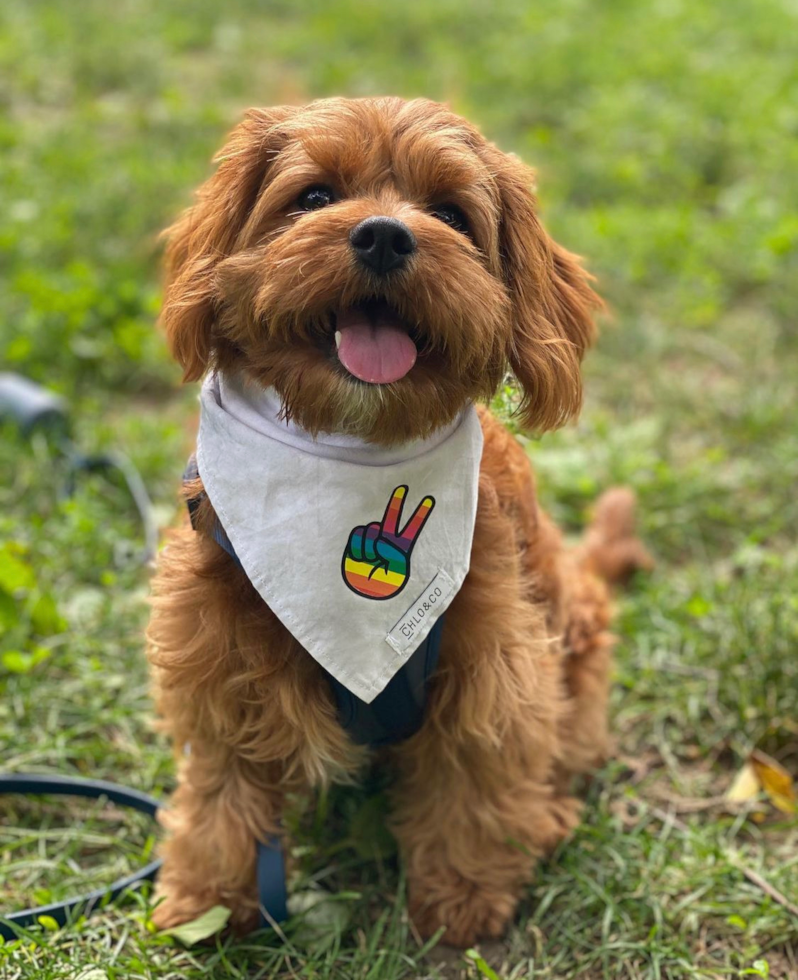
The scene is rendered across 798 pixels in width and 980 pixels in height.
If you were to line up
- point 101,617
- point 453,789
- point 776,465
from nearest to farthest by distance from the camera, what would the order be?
point 453,789 → point 101,617 → point 776,465

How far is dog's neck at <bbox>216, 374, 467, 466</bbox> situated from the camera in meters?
2.39

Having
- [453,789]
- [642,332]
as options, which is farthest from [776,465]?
[453,789]

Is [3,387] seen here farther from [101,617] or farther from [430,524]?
[430,524]

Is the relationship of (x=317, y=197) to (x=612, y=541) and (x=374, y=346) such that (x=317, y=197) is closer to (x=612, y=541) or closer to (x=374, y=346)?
(x=374, y=346)

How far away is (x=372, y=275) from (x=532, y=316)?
0.49 meters

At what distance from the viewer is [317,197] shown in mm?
2340

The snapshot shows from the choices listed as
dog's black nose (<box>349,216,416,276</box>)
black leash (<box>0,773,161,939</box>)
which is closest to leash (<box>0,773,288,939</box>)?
black leash (<box>0,773,161,939</box>)

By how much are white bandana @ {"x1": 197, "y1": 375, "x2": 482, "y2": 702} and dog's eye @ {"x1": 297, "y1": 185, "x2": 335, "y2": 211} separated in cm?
40

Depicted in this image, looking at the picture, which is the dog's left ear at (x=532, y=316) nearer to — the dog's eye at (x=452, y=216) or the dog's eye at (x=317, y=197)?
the dog's eye at (x=452, y=216)

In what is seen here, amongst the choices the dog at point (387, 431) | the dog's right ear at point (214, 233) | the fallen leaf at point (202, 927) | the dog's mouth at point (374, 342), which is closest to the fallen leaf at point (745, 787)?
the dog at point (387, 431)

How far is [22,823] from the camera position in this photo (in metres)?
3.11

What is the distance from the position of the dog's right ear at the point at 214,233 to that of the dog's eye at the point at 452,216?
368 millimetres

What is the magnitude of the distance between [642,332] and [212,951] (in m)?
3.69

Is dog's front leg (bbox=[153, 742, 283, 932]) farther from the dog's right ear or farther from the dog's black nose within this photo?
the dog's black nose
